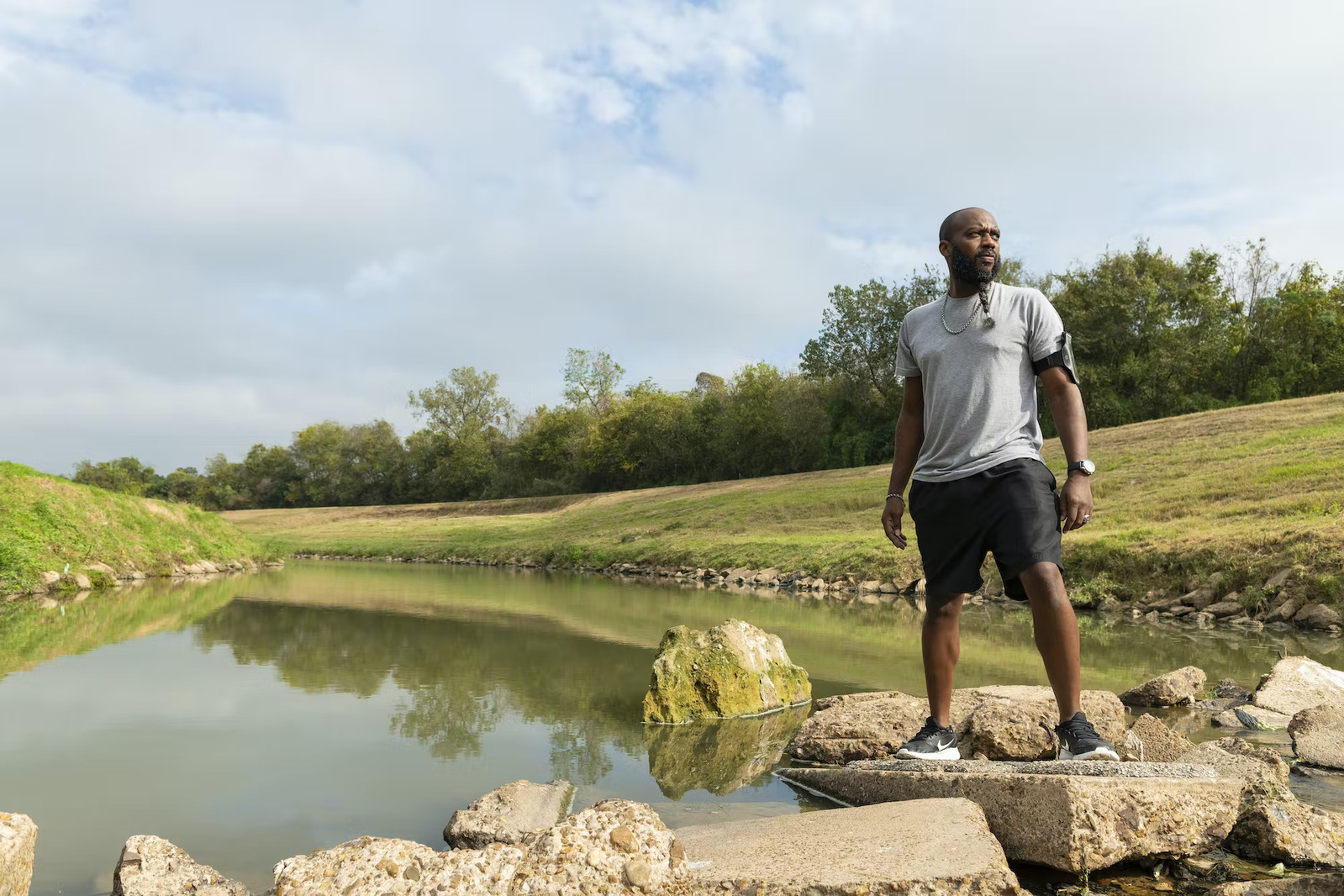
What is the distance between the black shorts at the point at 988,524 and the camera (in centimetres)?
391

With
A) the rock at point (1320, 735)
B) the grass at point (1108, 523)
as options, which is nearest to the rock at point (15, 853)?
the rock at point (1320, 735)

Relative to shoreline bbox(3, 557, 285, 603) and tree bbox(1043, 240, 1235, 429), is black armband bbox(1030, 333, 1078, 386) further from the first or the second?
tree bbox(1043, 240, 1235, 429)

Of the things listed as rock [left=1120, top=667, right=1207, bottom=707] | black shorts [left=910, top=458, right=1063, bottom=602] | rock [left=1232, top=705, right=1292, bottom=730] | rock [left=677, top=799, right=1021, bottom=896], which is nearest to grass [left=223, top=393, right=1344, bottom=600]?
rock [left=1120, top=667, right=1207, bottom=707]

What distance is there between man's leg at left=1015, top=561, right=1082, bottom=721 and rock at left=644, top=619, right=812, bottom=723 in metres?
2.84

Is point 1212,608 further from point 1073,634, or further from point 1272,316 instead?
point 1272,316

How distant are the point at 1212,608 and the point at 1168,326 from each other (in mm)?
37430

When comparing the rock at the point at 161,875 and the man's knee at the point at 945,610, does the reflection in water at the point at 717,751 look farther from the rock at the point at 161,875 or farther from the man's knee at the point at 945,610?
the rock at the point at 161,875

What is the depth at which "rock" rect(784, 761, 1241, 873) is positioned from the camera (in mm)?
3117

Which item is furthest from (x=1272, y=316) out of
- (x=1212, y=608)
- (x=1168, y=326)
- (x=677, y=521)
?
(x=1212, y=608)

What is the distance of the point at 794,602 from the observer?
53.8 feet

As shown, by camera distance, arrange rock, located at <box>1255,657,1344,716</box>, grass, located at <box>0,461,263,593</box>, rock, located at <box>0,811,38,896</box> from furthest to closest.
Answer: grass, located at <box>0,461,263,593</box> < rock, located at <box>1255,657,1344,716</box> < rock, located at <box>0,811,38,896</box>

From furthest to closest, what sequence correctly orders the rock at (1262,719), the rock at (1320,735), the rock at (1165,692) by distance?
1. the rock at (1165,692)
2. the rock at (1262,719)
3. the rock at (1320,735)

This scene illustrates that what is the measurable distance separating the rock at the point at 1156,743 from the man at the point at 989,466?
69cm

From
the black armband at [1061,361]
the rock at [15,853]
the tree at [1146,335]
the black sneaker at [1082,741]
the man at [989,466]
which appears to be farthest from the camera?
the tree at [1146,335]
